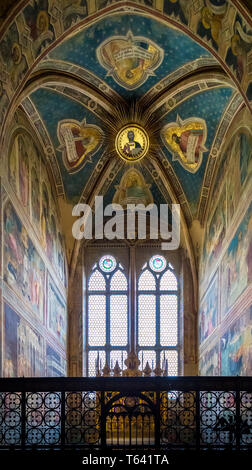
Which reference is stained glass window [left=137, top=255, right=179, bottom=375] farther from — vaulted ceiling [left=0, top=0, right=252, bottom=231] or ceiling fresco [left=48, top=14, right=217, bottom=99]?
ceiling fresco [left=48, top=14, right=217, bottom=99]

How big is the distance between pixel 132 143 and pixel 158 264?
20.3 feet

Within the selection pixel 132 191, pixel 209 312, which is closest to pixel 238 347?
pixel 209 312

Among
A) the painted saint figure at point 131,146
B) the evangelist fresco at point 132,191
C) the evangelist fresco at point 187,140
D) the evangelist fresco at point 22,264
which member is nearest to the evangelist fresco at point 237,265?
the evangelist fresco at point 187,140

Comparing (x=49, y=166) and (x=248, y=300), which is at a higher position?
(x=49, y=166)

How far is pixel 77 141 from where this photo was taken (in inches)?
990

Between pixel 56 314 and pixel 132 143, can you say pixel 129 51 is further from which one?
pixel 56 314

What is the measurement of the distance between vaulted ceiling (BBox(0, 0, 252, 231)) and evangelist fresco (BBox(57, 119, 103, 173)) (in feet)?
0.27

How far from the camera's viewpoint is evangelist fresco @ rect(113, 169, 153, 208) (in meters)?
27.2

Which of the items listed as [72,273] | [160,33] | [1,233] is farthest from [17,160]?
[72,273]

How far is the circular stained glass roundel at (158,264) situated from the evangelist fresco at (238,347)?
811 centimetres

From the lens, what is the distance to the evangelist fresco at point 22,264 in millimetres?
18266

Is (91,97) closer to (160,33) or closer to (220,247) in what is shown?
(160,33)

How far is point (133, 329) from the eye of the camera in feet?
95.1

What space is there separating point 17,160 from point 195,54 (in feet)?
18.3
